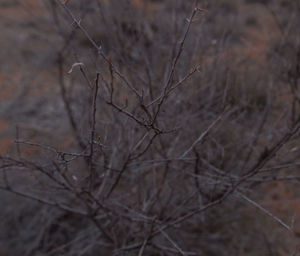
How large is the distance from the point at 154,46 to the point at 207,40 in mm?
273

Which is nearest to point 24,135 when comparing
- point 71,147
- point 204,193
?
point 71,147

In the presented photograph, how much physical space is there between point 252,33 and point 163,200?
2.79 m

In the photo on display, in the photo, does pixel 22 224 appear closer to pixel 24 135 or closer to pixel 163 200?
pixel 24 135

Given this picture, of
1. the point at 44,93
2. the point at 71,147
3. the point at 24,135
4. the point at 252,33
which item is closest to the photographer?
the point at 71,147

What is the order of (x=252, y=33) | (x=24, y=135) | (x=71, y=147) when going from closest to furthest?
(x=71, y=147), (x=24, y=135), (x=252, y=33)

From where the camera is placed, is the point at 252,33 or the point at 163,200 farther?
the point at 252,33

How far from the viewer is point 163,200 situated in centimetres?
150

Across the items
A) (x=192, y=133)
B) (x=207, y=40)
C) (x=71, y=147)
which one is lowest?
(x=192, y=133)

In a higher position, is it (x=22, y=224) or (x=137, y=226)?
(x=22, y=224)

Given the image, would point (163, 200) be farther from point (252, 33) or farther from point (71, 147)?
point (252, 33)

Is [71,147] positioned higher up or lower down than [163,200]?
higher up

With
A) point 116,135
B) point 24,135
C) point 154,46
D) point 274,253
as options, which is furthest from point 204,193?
point 24,135

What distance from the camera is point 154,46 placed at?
1.65 meters

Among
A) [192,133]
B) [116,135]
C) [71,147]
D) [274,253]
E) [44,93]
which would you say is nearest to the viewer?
[192,133]
